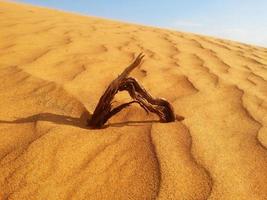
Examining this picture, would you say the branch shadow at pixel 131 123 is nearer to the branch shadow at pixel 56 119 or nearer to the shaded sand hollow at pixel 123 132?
the shaded sand hollow at pixel 123 132

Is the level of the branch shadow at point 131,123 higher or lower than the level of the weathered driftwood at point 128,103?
lower

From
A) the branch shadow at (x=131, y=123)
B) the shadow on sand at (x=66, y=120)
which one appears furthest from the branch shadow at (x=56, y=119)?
the branch shadow at (x=131, y=123)

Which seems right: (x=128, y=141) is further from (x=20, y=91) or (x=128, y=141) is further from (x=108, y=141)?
(x=20, y=91)

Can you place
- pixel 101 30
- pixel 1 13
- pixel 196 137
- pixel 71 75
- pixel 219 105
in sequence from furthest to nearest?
pixel 1 13 → pixel 101 30 → pixel 71 75 → pixel 219 105 → pixel 196 137

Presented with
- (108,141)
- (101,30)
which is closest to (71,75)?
(108,141)

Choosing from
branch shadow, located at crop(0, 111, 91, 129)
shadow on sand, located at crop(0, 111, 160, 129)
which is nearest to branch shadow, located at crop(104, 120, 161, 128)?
shadow on sand, located at crop(0, 111, 160, 129)

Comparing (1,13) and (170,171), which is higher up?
(170,171)
